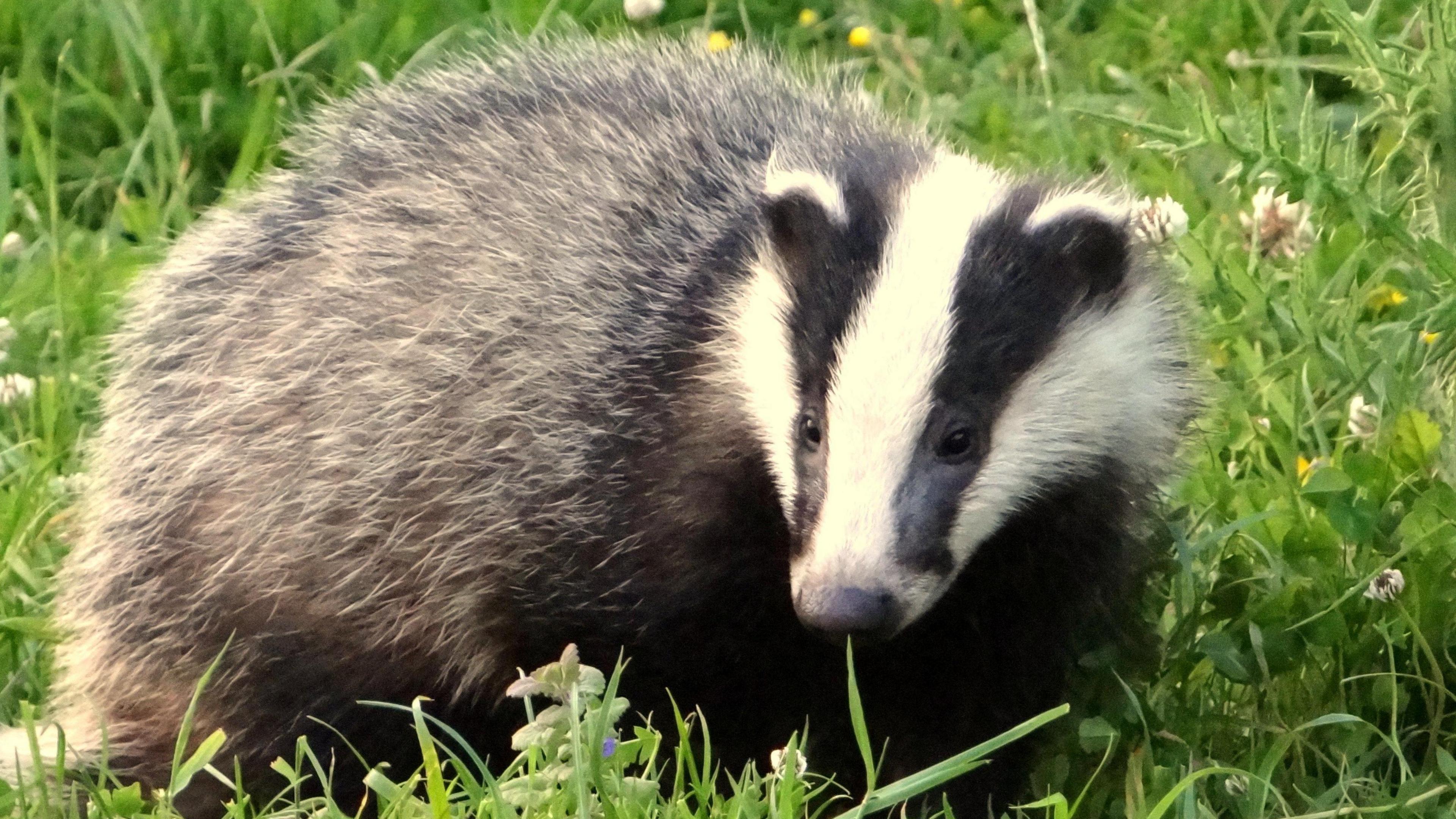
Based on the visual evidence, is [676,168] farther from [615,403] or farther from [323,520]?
[323,520]

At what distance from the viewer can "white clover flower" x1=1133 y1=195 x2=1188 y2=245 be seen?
13.4 feet

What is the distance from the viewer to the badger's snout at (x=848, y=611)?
3.15 m

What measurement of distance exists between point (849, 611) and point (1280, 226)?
225 centimetres

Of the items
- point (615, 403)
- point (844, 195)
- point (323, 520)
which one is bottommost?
point (323, 520)

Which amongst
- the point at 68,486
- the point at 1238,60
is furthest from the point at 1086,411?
the point at 1238,60

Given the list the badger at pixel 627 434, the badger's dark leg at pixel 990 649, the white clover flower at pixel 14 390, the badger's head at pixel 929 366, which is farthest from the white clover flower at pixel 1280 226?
the white clover flower at pixel 14 390

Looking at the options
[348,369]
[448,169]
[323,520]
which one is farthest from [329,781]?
[448,169]

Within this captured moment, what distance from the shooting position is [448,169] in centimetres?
420

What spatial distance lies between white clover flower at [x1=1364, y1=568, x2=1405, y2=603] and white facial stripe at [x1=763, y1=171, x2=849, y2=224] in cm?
130

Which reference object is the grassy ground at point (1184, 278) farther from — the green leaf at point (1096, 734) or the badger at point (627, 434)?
the badger at point (627, 434)

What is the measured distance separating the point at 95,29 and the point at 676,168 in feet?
8.42

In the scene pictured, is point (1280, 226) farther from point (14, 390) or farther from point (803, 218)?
point (14, 390)

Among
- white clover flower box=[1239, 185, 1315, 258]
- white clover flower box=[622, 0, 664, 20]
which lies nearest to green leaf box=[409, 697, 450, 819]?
white clover flower box=[1239, 185, 1315, 258]

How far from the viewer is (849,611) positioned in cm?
315
